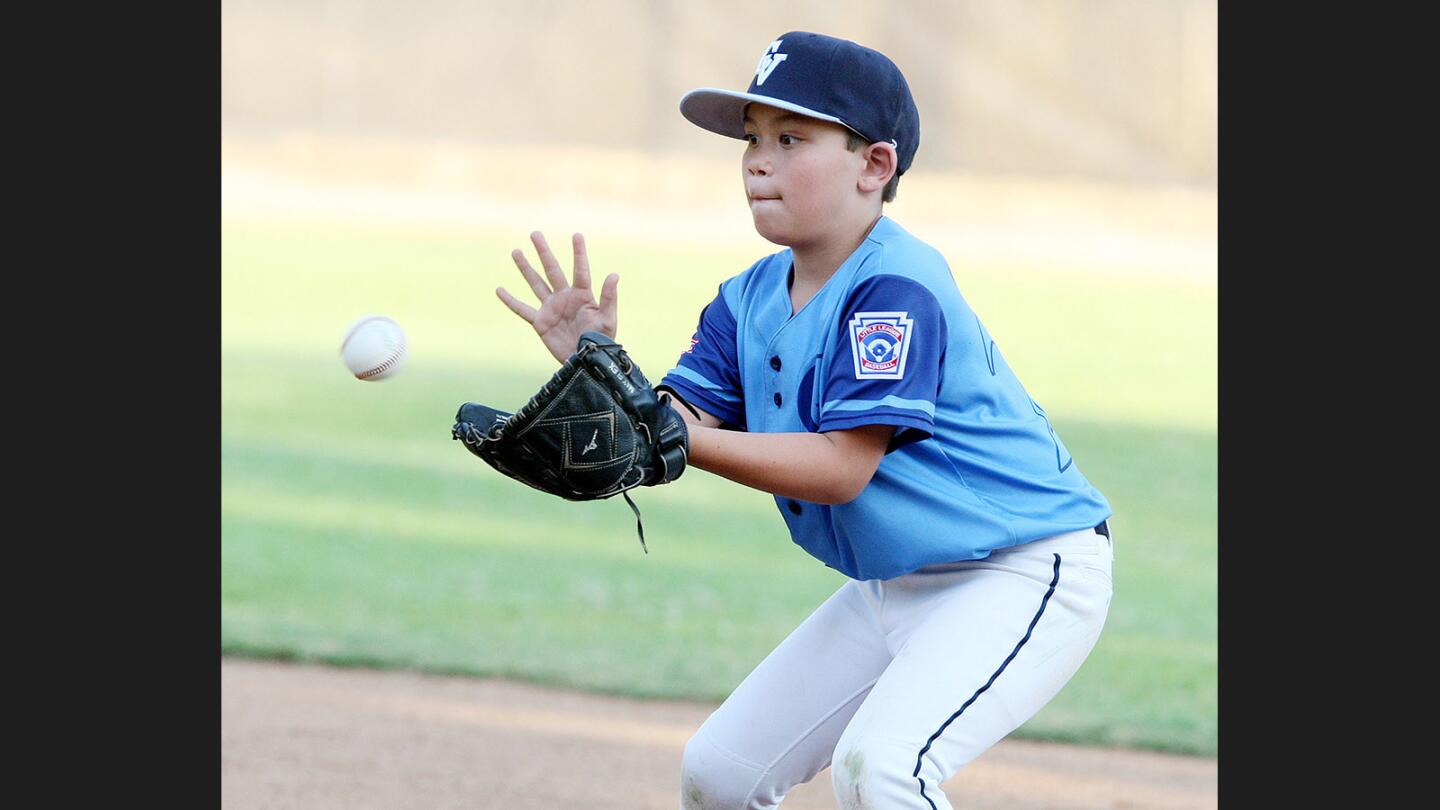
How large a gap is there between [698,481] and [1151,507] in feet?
9.50

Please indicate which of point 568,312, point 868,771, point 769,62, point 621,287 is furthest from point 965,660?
point 621,287

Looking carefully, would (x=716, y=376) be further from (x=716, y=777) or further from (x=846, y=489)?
(x=716, y=777)

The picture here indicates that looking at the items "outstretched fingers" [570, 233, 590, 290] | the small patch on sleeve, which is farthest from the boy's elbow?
"outstretched fingers" [570, 233, 590, 290]

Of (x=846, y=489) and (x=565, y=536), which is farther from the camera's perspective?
(x=565, y=536)

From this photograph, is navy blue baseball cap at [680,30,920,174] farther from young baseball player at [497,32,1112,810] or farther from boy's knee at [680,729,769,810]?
boy's knee at [680,729,769,810]

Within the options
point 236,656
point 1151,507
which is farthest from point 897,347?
point 1151,507

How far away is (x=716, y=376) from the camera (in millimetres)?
3111

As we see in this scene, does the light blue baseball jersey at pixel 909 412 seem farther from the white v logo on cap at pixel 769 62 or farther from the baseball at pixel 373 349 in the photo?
the baseball at pixel 373 349

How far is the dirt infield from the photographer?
15.0 feet

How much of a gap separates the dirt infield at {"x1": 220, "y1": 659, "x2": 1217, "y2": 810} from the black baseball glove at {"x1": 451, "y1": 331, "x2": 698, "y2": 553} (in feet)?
7.07

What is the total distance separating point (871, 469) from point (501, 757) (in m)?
2.65

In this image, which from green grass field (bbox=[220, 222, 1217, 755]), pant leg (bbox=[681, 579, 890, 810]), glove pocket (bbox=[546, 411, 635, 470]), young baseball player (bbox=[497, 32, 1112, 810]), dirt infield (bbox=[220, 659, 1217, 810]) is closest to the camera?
glove pocket (bbox=[546, 411, 635, 470])

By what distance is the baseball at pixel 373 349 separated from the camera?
2.98 meters

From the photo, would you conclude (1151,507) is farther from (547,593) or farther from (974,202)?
(974,202)
